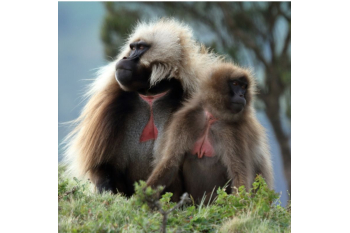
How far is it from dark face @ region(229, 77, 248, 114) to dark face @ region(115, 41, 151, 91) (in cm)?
75

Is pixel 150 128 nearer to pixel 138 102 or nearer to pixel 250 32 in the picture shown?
pixel 138 102

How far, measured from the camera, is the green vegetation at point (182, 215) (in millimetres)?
3389

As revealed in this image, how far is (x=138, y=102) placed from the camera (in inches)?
186

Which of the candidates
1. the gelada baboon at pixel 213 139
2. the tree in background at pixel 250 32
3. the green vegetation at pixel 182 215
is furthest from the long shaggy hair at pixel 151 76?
the green vegetation at pixel 182 215

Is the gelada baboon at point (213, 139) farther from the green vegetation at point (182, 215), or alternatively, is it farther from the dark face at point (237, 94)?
the green vegetation at point (182, 215)

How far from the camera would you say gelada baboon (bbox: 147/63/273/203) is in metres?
4.19

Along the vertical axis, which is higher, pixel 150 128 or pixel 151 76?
pixel 151 76

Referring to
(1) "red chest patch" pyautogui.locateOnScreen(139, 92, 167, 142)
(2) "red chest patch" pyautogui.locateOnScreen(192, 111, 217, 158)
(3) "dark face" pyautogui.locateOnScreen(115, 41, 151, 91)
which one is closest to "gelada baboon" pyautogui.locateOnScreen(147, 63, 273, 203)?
(2) "red chest patch" pyautogui.locateOnScreen(192, 111, 217, 158)

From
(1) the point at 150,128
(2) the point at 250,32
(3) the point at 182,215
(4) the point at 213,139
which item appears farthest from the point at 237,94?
(3) the point at 182,215

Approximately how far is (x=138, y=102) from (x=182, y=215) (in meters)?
1.36

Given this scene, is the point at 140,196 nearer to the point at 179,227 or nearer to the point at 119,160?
the point at 179,227

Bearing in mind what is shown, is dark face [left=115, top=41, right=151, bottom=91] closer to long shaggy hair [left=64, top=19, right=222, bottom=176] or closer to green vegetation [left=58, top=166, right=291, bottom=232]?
long shaggy hair [left=64, top=19, right=222, bottom=176]

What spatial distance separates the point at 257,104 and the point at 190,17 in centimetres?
98

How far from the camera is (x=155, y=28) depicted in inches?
184
